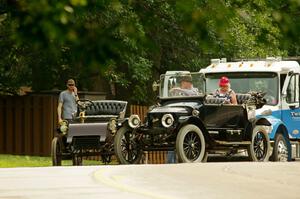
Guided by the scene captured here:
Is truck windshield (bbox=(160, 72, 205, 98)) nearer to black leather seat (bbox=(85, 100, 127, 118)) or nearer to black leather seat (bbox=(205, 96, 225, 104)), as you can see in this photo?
black leather seat (bbox=(205, 96, 225, 104))

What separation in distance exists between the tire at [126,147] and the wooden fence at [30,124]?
29.8ft

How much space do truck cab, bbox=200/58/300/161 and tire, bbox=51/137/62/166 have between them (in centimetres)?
445

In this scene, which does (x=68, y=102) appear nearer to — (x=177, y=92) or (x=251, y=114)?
(x=177, y=92)

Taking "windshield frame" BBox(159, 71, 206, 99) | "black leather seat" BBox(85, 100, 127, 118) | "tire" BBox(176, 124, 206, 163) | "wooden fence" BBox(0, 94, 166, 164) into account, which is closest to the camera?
"tire" BBox(176, 124, 206, 163)

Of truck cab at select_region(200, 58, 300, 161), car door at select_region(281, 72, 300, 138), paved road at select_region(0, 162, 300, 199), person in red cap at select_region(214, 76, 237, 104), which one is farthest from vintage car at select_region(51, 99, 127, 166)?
car door at select_region(281, 72, 300, 138)

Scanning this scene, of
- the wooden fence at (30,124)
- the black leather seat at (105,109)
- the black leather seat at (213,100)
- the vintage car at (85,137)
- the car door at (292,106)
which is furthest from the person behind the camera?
the wooden fence at (30,124)

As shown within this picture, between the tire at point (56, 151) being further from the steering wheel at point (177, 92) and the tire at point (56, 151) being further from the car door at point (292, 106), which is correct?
the car door at point (292, 106)

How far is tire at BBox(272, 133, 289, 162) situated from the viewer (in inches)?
865

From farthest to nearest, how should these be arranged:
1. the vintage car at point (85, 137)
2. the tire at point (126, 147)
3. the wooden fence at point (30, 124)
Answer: the wooden fence at point (30, 124), the vintage car at point (85, 137), the tire at point (126, 147)

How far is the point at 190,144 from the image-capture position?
19.3 meters

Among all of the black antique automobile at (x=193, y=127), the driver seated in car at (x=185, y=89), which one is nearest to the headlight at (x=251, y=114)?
the black antique automobile at (x=193, y=127)

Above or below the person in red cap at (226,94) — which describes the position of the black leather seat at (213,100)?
below

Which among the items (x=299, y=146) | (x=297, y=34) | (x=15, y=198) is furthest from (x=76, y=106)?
(x=297, y=34)

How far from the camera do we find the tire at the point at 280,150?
72.1ft
